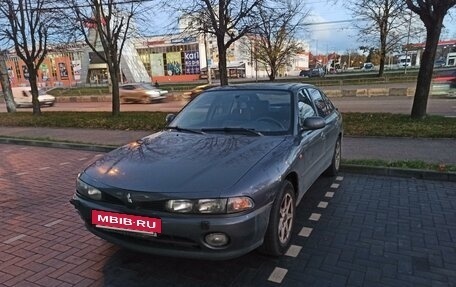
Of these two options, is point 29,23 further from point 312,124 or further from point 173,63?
point 173,63

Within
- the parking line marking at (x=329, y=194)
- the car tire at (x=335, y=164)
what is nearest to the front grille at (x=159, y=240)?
the parking line marking at (x=329, y=194)

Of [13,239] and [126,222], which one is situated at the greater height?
[126,222]

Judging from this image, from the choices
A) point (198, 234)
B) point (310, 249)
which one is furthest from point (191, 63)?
point (198, 234)

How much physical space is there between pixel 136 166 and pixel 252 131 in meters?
1.29

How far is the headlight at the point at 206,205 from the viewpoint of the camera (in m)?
2.61

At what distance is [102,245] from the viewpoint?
11.9ft

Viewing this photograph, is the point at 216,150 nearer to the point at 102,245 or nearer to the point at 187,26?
the point at 102,245

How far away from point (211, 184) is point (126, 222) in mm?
732

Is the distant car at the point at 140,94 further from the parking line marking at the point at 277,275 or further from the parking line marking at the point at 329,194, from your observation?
the parking line marking at the point at 277,275

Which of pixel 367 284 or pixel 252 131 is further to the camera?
pixel 252 131

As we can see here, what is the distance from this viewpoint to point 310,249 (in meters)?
3.42

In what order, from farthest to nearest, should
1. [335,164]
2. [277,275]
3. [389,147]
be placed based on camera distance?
1. [389,147]
2. [335,164]
3. [277,275]

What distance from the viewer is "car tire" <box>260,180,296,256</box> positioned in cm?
304

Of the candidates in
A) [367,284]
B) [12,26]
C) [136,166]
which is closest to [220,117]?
[136,166]
